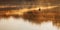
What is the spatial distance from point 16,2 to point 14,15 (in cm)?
12

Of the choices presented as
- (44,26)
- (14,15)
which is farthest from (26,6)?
(44,26)

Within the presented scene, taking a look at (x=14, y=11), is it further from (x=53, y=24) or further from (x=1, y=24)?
(x=53, y=24)

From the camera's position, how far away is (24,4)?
104cm

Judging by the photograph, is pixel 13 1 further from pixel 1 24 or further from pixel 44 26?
pixel 44 26

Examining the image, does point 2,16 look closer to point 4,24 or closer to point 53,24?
point 4,24

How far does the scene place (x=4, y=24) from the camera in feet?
3.41

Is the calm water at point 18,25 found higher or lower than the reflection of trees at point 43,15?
lower

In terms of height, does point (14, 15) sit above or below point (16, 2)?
below

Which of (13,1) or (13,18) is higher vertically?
(13,1)

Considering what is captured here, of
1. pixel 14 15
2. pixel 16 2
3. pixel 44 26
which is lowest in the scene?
pixel 44 26

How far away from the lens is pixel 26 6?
3.43 ft

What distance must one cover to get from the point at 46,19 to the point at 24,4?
232 millimetres

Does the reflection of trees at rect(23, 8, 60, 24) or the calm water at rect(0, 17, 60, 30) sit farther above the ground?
the reflection of trees at rect(23, 8, 60, 24)

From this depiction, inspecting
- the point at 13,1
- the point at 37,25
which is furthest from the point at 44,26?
the point at 13,1
